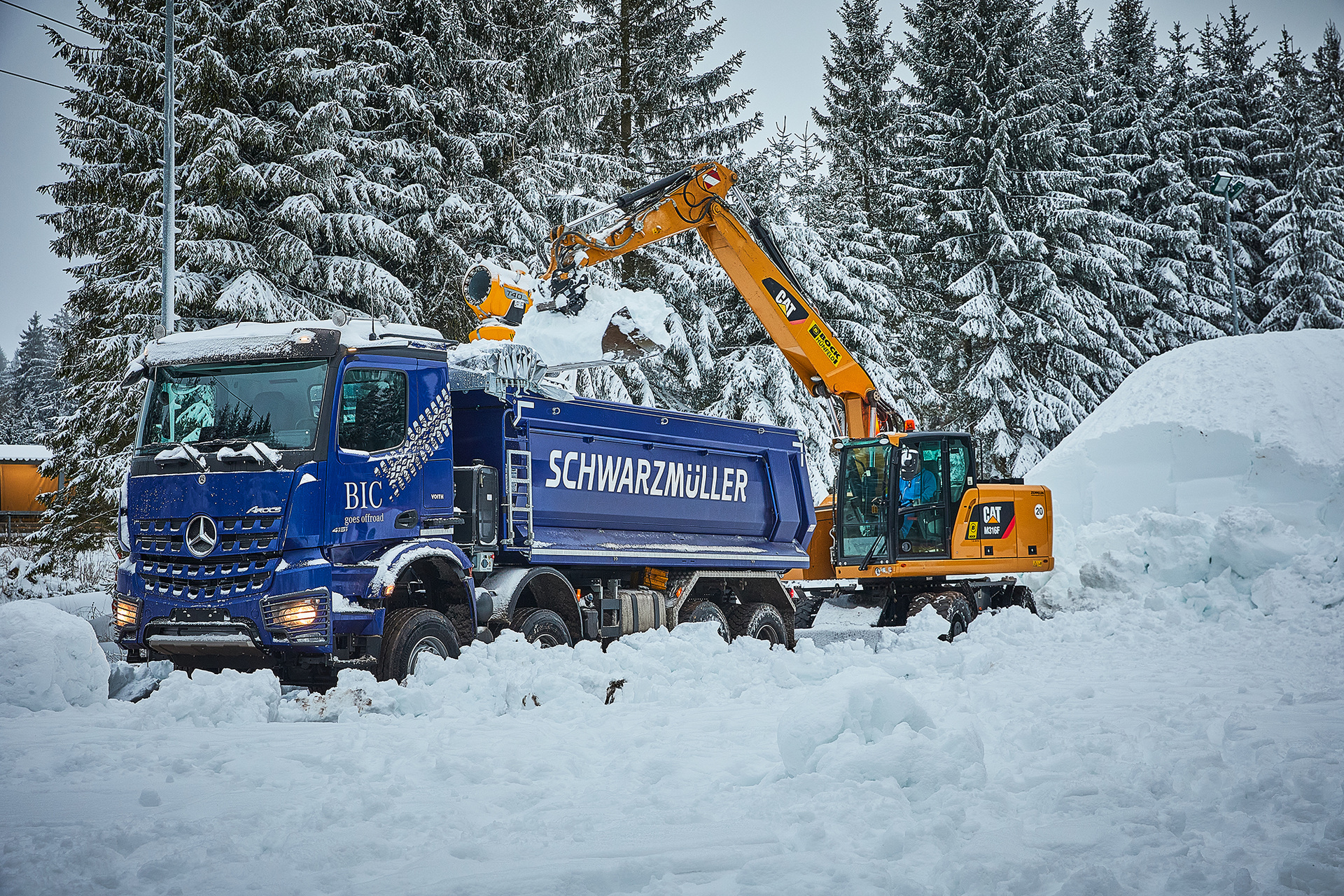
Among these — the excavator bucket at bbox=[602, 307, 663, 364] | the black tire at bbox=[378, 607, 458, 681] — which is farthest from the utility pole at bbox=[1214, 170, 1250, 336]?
the black tire at bbox=[378, 607, 458, 681]

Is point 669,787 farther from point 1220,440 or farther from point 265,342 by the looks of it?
point 1220,440

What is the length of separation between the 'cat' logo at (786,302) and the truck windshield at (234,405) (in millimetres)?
7852

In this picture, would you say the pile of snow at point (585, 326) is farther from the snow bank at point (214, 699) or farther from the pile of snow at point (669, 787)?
the snow bank at point (214, 699)

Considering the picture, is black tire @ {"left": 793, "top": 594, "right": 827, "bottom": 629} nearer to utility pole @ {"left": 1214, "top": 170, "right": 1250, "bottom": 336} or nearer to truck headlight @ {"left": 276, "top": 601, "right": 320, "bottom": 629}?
truck headlight @ {"left": 276, "top": 601, "right": 320, "bottom": 629}

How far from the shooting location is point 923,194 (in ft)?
115

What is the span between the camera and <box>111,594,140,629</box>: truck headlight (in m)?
8.27

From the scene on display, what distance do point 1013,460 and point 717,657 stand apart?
2663 cm

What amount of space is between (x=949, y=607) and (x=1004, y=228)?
871 inches

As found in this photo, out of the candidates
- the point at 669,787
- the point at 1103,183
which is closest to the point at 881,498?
the point at 669,787

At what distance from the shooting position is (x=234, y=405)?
8.55 meters

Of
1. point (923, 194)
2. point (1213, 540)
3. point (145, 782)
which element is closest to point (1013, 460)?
point (923, 194)

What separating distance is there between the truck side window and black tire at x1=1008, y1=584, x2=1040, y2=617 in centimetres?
1068

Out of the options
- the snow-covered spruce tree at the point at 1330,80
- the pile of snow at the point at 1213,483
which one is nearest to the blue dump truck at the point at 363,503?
the pile of snow at the point at 1213,483

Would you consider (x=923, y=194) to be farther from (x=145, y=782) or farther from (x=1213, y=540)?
(x=145, y=782)
